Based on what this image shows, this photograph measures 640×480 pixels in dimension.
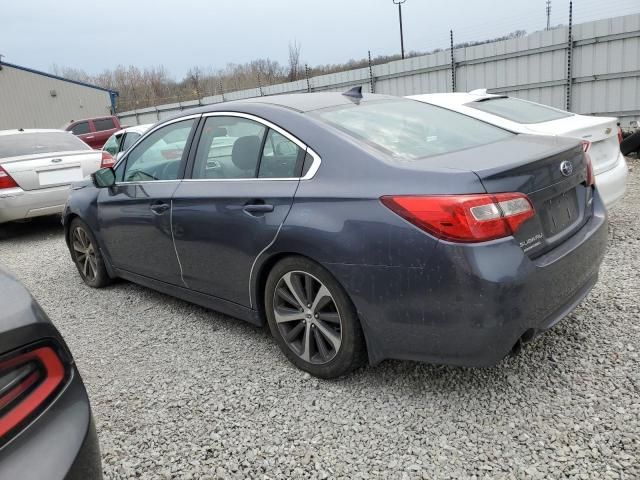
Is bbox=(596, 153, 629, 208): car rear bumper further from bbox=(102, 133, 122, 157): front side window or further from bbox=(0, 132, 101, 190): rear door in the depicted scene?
bbox=(102, 133, 122, 157): front side window

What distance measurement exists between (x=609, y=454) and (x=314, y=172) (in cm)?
179

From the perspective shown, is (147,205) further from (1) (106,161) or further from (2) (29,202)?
(1) (106,161)

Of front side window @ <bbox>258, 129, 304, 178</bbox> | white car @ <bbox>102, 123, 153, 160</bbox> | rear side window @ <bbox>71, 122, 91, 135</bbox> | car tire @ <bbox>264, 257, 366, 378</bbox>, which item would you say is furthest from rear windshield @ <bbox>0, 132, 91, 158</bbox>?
rear side window @ <bbox>71, 122, 91, 135</bbox>

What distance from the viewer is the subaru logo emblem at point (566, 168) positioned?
264cm

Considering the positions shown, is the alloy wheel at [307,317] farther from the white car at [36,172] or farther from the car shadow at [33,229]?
the car shadow at [33,229]

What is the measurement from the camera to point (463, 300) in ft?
7.34

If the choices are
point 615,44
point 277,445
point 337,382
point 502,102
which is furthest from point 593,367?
point 615,44

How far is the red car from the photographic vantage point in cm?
1989

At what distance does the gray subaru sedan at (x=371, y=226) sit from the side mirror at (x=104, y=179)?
1.60 ft

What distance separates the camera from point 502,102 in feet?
18.7

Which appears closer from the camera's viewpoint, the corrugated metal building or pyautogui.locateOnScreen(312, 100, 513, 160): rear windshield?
pyautogui.locateOnScreen(312, 100, 513, 160): rear windshield

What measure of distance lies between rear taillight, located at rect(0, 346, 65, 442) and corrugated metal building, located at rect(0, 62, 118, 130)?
34532 mm

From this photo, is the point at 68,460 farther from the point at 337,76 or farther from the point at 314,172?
the point at 337,76

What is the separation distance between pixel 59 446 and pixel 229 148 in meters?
2.17
